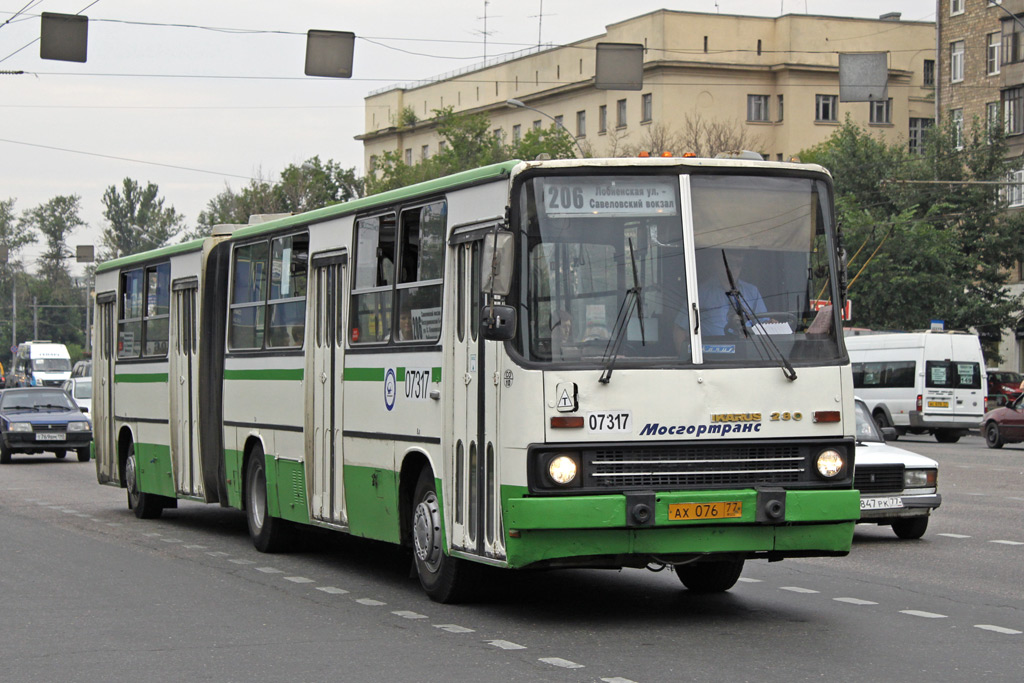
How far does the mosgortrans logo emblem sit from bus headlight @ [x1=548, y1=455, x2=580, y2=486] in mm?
451

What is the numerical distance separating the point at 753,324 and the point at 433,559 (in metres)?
2.73

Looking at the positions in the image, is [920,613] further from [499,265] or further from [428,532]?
[499,265]

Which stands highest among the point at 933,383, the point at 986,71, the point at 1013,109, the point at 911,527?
the point at 986,71

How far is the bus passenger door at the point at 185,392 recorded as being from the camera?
55.9ft

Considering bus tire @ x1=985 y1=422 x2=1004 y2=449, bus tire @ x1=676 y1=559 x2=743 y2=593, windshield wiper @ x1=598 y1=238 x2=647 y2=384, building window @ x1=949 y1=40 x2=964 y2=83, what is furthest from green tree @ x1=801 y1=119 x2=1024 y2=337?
windshield wiper @ x1=598 y1=238 x2=647 y2=384

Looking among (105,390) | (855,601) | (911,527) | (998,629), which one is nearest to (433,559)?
(855,601)

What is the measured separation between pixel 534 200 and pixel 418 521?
2.50 m

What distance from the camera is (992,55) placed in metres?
71.2

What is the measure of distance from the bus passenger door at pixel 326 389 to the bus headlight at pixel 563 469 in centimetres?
356

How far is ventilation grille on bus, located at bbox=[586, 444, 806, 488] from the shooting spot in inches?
395

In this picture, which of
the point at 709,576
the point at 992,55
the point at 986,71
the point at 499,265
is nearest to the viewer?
the point at 499,265

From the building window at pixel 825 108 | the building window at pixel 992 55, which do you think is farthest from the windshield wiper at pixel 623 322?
the building window at pixel 825 108

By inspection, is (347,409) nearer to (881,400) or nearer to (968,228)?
(881,400)

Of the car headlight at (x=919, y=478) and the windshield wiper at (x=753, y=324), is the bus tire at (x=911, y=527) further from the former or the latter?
the windshield wiper at (x=753, y=324)
